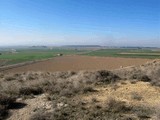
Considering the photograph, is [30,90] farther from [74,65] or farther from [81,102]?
[74,65]

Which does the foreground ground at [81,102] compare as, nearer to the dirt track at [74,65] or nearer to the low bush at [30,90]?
the low bush at [30,90]

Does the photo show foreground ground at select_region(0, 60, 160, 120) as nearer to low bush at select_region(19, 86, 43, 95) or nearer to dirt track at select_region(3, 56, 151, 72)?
low bush at select_region(19, 86, 43, 95)

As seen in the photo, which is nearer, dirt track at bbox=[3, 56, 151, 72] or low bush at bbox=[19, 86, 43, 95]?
low bush at bbox=[19, 86, 43, 95]

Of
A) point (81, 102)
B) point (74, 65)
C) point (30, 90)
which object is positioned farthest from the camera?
point (74, 65)

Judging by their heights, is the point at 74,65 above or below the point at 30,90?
below

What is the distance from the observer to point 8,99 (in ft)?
41.4

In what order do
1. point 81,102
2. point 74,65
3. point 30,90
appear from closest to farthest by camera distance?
point 81,102 → point 30,90 → point 74,65

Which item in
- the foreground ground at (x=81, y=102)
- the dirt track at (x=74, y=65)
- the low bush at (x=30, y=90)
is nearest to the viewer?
the foreground ground at (x=81, y=102)

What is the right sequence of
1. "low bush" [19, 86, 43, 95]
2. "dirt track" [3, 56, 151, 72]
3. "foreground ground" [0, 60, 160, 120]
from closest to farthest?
"foreground ground" [0, 60, 160, 120] → "low bush" [19, 86, 43, 95] → "dirt track" [3, 56, 151, 72]

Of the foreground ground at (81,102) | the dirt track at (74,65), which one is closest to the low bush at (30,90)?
the foreground ground at (81,102)

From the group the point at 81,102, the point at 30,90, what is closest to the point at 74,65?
the point at 30,90

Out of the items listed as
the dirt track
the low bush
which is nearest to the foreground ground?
the low bush

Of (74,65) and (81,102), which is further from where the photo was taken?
(74,65)

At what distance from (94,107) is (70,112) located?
1192 millimetres
